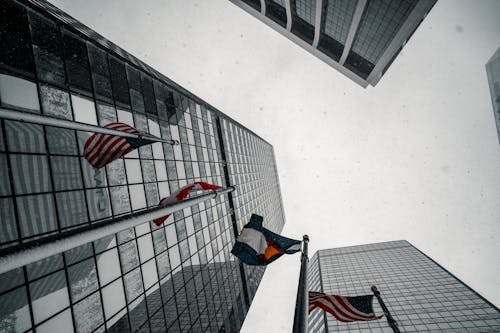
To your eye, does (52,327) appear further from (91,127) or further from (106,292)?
(91,127)

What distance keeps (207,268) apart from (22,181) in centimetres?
1792

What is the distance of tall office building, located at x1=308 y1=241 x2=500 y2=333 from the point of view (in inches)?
1895

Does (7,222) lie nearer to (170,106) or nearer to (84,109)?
(84,109)

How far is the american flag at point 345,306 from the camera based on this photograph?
36.4 feet

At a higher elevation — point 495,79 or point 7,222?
point 495,79

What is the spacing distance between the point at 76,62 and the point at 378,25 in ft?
141

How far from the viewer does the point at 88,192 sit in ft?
43.2

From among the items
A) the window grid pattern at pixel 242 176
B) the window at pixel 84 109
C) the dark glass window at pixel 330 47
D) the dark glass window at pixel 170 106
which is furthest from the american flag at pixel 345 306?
the dark glass window at pixel 330 47

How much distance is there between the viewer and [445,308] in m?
51.7

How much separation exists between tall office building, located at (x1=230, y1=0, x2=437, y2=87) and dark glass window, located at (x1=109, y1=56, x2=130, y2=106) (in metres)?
32.7

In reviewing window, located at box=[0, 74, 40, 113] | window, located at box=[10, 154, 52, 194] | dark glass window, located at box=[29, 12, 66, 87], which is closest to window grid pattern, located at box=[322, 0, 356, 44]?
dark glass window, located at box=[29, 12, 66, 87]

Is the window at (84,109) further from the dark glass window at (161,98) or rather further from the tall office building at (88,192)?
the dark glass window at (161,98)

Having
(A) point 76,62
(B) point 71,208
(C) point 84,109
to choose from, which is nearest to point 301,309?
(B) point 71,208

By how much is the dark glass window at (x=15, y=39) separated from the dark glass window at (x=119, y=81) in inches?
208
